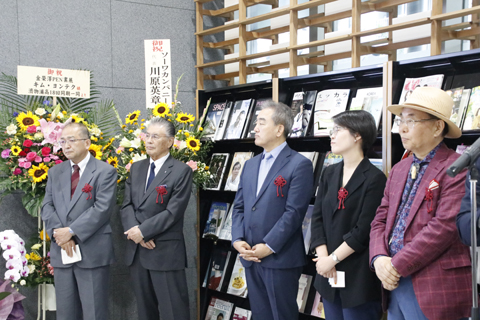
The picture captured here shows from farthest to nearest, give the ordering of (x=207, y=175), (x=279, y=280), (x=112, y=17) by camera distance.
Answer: (x=112, y=17) → (x=207, y=175) → (x=279, y=280)

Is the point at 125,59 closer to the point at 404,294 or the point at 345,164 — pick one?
the point at 345,164

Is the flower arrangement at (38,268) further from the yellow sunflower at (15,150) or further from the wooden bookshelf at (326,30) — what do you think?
the wooden bookshelf at (326,30)

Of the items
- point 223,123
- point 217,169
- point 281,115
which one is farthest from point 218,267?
point 281,115

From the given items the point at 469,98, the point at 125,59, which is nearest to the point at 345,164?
the point at 469,98

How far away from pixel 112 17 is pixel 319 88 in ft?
6.80

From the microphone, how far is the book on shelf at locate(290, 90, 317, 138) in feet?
6.68

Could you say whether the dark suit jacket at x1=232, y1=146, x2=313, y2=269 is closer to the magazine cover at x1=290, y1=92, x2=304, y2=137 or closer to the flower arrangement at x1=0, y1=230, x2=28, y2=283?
the magazine cover at x1=290, y1=92, x2=304, y2=137

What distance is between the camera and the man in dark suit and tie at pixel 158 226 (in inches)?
135

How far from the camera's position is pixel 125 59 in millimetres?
4586

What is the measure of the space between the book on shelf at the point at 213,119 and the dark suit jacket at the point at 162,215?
0.76m

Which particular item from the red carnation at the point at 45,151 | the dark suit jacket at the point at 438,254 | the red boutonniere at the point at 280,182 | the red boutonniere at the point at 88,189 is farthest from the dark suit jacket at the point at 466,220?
the red carnation at the point at 45,151

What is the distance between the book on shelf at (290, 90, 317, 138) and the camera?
141 inches

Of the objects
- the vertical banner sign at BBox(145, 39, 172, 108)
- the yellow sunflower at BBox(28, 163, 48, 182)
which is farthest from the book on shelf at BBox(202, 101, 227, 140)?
the yellow sunflower at BBox(28, 163, 48, 182)

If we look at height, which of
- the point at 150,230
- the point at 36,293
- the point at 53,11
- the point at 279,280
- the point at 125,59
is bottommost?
the point at 36,293
